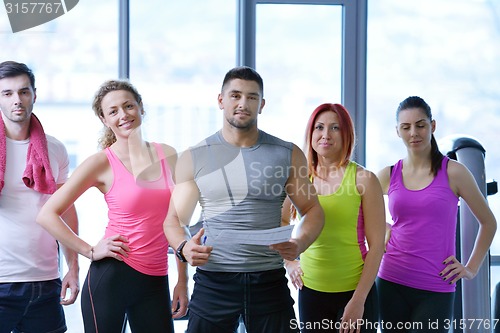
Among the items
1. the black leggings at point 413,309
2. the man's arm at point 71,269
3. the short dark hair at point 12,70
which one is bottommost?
the black leggings at point 413,309

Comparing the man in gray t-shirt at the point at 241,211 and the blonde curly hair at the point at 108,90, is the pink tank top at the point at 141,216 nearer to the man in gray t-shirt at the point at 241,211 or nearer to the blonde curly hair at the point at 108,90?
the man in gray t-shirt at the point at 241,211

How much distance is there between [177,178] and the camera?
7.12 ft

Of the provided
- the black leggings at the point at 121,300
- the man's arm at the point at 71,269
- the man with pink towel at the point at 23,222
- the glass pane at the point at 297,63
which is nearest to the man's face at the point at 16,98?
the man with pink towel at the point at 23,222

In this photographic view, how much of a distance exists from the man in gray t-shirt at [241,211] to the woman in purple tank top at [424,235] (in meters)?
0.51

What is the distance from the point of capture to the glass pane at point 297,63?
3.82 meters

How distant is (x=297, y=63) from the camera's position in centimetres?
388

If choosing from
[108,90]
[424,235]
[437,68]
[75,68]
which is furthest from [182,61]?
[424,235]

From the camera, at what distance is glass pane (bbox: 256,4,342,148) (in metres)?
3.82

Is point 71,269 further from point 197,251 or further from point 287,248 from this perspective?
point 287,248

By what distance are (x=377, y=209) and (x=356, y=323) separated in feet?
1.32

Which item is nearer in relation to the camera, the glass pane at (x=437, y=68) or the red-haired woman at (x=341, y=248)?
the red-haired woman at (x=341, y=248)

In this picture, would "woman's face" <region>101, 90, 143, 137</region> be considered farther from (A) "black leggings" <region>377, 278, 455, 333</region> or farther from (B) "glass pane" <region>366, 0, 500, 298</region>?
(B) "glass pane" <region>366, 0, 500, 298</region>

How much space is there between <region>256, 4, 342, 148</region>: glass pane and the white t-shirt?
174cm

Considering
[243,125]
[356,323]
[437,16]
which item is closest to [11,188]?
[243,125]
